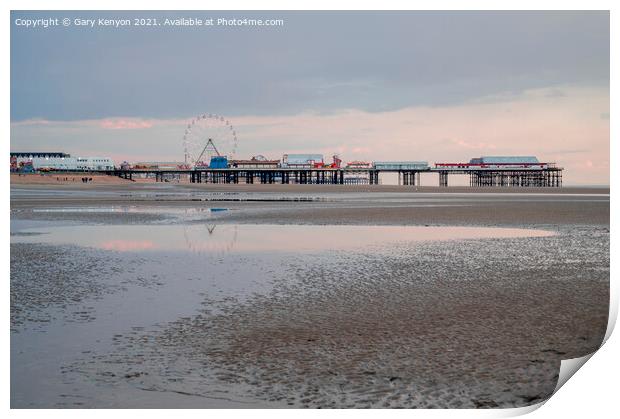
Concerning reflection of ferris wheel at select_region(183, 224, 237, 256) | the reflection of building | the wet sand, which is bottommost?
the wet sand

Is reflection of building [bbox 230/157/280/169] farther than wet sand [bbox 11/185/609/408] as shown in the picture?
Yes

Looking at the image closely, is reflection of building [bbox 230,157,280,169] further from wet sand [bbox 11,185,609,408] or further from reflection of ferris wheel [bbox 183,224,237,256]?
wet sand [bbox 11,185,609,408]

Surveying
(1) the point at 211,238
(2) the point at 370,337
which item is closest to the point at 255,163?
(1) the point at 211,238

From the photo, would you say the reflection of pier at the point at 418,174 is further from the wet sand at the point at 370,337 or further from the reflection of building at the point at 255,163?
the wet sand at the point at 370,337

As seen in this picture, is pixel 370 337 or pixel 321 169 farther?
pixel 321 169

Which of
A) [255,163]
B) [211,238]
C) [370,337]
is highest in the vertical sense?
[255,163]

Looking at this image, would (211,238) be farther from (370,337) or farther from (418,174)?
(418,174)

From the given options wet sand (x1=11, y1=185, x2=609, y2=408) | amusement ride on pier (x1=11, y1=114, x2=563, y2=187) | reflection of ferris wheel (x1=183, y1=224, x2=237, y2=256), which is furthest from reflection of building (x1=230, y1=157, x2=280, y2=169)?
wet sand (x1=11, y1=185, x2=609, y2=408)

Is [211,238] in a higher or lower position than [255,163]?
lower

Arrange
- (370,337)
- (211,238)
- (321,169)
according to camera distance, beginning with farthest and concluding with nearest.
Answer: (321,169) < (211,238) < (370,337)

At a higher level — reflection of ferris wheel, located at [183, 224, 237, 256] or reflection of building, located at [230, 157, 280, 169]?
reflection of building, located at [230, 157, 280, 169]

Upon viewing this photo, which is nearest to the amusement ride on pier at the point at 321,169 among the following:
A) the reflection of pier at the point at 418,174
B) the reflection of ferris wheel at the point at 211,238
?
the reflection of pier at the point at 418,174

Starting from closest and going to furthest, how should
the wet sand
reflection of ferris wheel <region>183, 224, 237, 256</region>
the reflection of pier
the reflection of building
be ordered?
the wet sand, reflection of ferris wheel <region>183, 224, 237, 256</region>, the reflection of pier, the reflection of building
